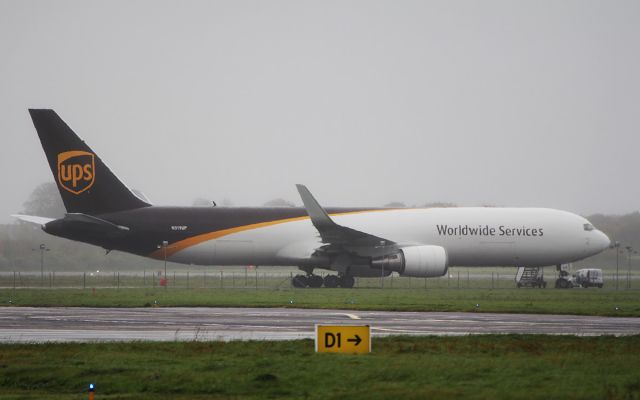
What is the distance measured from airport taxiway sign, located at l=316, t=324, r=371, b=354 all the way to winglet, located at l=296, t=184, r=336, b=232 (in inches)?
1197

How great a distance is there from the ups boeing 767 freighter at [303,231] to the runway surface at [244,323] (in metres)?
15.7

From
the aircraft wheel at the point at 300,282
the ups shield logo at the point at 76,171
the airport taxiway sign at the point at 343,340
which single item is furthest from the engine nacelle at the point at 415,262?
the airport taxiway sign at the point at 343,340

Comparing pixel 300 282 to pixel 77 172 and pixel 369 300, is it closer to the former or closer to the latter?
pixel 77 172

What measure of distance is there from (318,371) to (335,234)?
33.8 m

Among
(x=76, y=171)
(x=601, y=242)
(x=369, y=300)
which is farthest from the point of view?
(x=601, y=242)

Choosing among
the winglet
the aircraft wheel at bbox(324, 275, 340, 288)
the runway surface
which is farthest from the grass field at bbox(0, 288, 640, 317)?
the winglet

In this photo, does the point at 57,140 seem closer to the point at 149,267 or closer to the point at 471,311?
the point at 471,311

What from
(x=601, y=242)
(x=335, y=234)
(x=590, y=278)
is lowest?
(x=590, y=278)

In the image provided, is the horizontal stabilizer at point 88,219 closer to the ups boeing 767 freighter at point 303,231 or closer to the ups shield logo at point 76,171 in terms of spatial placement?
the ups boeing 767 freighter at point 303,231

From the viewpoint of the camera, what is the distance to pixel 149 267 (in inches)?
3410

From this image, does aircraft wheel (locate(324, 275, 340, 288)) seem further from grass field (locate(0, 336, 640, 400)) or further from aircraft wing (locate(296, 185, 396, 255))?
grass field (locate(0, 336, 640, 400))

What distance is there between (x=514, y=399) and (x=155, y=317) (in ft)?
60.3

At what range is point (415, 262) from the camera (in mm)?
51656

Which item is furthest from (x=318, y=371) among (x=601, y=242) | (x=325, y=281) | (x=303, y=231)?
(x=601, y=242)
